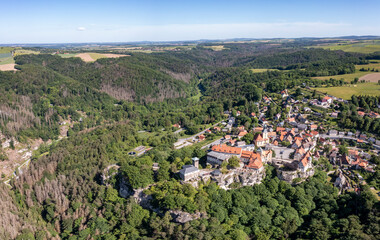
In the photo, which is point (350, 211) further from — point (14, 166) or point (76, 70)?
point (76, 70)

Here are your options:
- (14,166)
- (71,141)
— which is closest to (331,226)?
(71,141)

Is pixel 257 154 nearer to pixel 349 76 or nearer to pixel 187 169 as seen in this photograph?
pixel 187 169

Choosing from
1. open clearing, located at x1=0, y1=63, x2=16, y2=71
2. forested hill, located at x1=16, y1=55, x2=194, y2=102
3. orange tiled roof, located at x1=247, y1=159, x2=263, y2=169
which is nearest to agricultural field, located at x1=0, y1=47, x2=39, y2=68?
open clearing, located at x1=0, y1=63, x2=16, y2=71

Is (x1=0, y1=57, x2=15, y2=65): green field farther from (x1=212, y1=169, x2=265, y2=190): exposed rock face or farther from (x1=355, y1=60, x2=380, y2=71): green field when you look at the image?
(x1=355, y1=60, x2=380, y2=71): green field

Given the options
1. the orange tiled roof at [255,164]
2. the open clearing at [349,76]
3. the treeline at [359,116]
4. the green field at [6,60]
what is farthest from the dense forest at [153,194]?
the green field at [6,60]

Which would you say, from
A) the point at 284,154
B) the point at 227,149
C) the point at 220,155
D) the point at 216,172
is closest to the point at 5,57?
the point at 227,149

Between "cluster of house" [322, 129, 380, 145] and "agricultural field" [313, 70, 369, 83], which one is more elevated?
"agricultural field" [313, 70, 369, 83]
